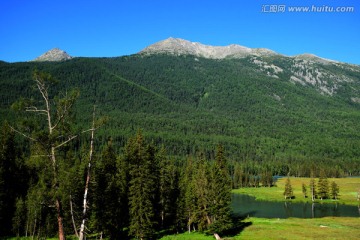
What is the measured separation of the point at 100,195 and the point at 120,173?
45.9ft

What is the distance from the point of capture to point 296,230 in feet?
246

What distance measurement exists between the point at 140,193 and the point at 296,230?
3705 cm

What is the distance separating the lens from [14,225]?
67.9 m

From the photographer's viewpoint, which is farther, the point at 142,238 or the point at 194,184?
the point at 194,184

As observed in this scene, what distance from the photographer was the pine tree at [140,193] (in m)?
63.7

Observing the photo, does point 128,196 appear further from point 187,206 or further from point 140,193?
point 187,206

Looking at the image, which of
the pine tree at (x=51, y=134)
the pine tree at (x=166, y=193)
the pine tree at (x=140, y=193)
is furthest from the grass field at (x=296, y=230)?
the pine tree at (x=51, y=134)

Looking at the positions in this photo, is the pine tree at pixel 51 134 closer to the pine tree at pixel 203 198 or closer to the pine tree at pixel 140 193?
the pine tree at pixel 140 193

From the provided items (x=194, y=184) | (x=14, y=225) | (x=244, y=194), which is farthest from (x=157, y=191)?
(x=244, y=194)

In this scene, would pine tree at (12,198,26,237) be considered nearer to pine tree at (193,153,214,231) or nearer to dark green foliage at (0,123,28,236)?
dark green foliage at (0,123,28,236)

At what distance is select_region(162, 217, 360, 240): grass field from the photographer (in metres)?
67.9

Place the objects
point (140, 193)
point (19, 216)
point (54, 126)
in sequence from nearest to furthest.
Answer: point (54, 126), point (140, 193), point (19, 216)

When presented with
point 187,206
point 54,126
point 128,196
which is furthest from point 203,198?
point 54,126

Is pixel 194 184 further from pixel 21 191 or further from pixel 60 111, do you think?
pixel 60 111
